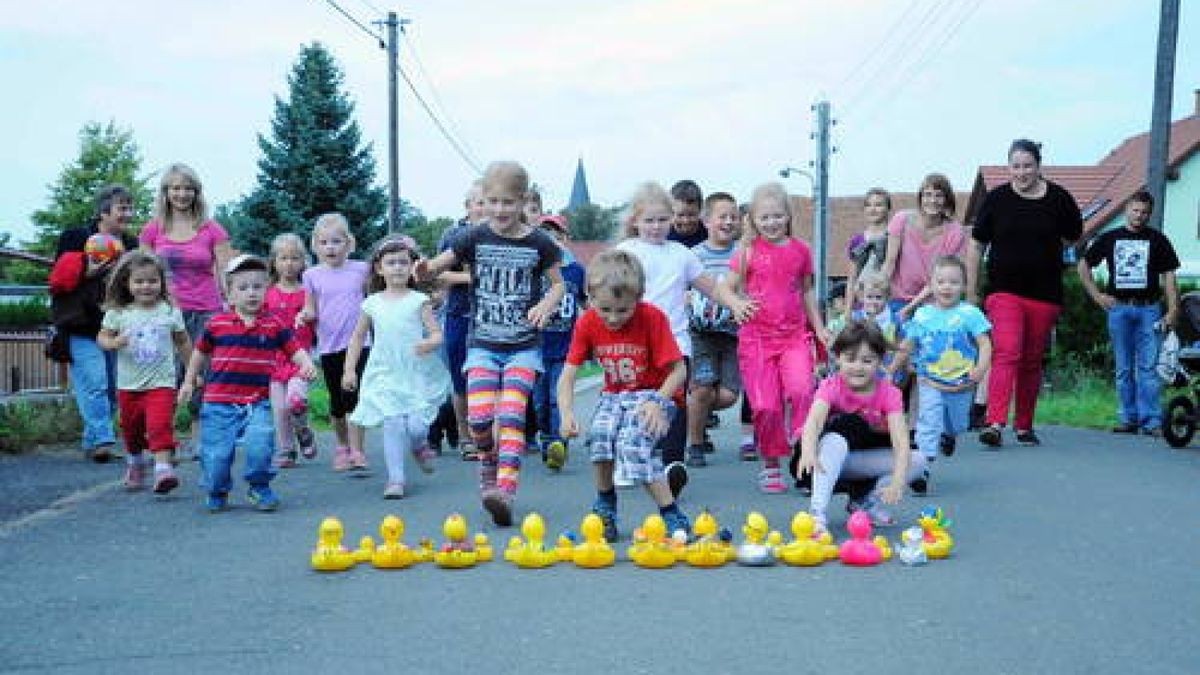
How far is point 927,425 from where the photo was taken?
28.9 feet

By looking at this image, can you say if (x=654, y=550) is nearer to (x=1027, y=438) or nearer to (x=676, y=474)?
(x=676, y=474)

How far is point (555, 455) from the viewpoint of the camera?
8.88m

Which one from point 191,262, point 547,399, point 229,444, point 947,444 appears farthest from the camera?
point 547,399

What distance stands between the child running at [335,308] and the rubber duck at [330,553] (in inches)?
150

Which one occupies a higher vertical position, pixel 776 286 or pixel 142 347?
pixel 776 286

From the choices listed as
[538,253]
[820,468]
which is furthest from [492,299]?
[820,468]

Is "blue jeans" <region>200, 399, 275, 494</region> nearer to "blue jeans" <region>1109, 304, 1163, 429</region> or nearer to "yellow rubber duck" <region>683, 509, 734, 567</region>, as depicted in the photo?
"yellow rubber duck" <region>683, 509, 734, 567</region>

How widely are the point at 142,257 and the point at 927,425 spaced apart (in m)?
5.09

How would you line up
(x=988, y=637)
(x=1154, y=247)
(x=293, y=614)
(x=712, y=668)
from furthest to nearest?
(x=1154, y=247)
(x=293, y=614)
(x=988, y=637)
(x=712, y=668)

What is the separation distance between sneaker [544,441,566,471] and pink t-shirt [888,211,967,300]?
3.11m

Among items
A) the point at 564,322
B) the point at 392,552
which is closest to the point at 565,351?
the point at 564,322

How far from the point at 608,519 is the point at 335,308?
3.88 meters

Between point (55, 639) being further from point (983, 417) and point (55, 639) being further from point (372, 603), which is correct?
point (983, 417)

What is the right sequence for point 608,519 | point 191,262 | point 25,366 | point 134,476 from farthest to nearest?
point 25,366
point 191,262
point 134,476
point 608,519
